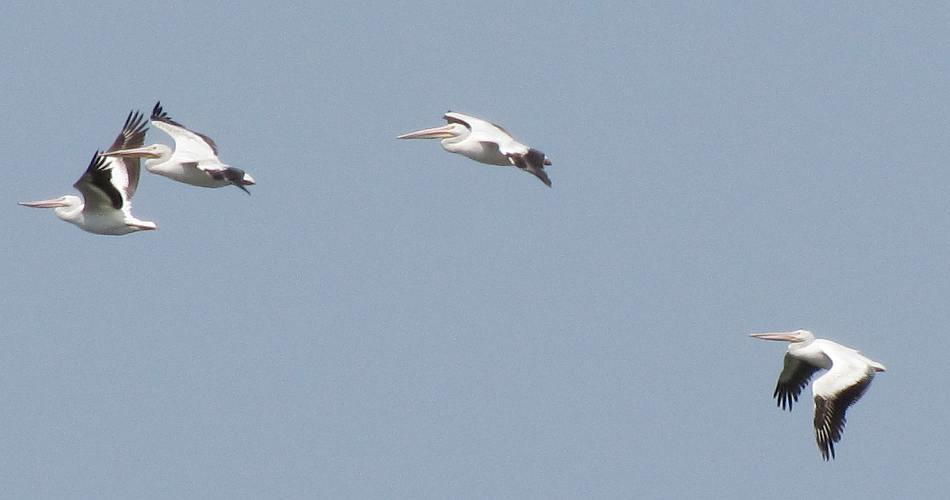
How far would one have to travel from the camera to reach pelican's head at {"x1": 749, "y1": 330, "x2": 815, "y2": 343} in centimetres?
2289

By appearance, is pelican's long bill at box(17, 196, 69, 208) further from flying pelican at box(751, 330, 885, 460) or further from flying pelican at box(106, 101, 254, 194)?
flying pelican at box(751, 330, 885, 460)

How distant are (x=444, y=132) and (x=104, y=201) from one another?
4437 millimetres

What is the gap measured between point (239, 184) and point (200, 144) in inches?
83.1

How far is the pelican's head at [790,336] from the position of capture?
22891 millimetres

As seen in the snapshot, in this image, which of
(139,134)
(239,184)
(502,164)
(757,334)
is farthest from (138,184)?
(757,334)

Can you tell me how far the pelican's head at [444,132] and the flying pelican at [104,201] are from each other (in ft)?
11.3

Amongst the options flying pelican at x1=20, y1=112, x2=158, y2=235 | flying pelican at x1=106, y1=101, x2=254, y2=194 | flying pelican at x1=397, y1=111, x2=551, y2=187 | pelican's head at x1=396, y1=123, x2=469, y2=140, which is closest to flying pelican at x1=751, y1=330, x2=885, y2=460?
flying pelican at x1=397, y1=111, x2=551, y2=187

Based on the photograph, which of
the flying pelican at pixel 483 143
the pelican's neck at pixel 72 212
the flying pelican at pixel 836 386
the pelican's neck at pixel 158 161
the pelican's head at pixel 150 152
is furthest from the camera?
the pelican's head at pixel 150 152

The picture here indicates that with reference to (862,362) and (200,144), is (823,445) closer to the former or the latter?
(862,362)

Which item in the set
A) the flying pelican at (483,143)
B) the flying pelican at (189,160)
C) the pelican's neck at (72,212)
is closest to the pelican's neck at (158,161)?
the flying pelican at (189,160)

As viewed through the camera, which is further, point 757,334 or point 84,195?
point 757,334

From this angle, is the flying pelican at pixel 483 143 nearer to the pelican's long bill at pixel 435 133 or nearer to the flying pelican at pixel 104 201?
the pelican's long bill at pixel 435 133

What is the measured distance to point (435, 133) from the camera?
80.5ft

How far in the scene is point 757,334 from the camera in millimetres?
23688
